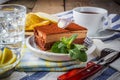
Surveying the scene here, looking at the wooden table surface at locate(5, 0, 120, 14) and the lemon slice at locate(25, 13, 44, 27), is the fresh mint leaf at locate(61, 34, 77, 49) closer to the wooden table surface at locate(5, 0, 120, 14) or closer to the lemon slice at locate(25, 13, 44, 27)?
the lemon slice at locate(25, 13, 44, 27)

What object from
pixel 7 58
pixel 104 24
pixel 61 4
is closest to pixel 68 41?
pixel 7 58

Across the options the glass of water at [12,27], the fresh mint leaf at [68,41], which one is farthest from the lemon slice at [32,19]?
the fresh mint leaf at [68,41]

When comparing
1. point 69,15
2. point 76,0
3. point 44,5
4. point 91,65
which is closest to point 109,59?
point 91,65

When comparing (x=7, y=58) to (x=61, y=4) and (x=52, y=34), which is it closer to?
(x=52, y=34)

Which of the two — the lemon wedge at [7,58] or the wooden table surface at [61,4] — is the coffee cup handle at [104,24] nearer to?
the lemon wedge at [7,58]

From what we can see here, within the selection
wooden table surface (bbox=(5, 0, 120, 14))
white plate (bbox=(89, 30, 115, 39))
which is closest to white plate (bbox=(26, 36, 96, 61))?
white plate (bbox=(89, 30, 115, 39))

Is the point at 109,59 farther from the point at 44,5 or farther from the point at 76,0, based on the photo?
the point at 76,0
